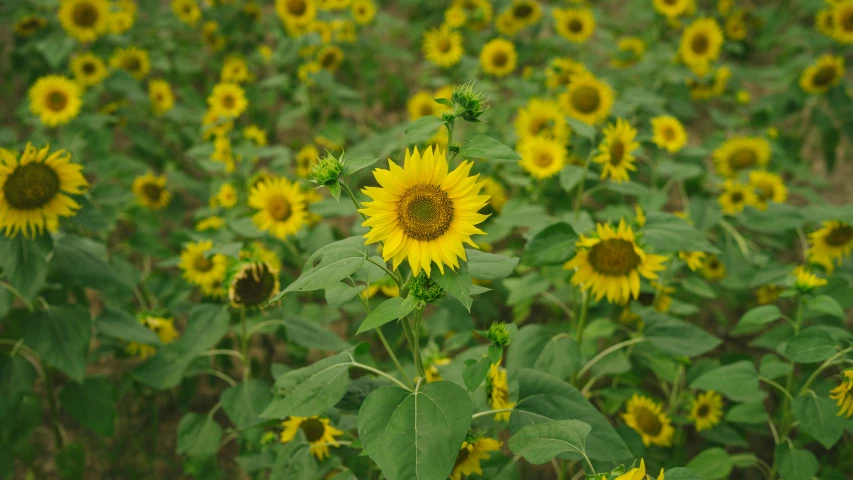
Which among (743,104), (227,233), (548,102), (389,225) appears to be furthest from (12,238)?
(743,104)

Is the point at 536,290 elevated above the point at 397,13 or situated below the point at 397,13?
below

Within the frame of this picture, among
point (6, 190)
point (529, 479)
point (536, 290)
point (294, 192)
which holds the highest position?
point (6, 190)

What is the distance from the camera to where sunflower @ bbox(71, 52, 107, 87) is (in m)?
3.86

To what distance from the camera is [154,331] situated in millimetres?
2590

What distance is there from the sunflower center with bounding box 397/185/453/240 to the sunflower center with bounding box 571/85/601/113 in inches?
86.0

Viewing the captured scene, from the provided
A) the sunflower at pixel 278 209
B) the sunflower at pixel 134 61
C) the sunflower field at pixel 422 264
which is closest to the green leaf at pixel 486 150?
the sunflower field at pixel 422 264

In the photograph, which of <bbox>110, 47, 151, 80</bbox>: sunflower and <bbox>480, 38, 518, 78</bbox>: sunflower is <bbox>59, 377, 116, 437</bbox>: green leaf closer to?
<bbox>110, 47, 151, 80</bbox>: sunflower

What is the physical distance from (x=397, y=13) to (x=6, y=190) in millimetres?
4940

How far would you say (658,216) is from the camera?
2189 mm

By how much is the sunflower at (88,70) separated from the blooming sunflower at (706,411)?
3.84 meters

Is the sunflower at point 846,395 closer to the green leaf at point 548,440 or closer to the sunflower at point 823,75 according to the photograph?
the green leaf at point 548,440

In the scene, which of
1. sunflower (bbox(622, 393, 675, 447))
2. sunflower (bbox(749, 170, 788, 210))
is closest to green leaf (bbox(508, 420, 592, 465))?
sunflower (bbox(622, 393, 675, 447))

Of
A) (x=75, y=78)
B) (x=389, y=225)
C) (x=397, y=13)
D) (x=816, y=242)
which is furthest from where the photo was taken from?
(x=397, y=13)

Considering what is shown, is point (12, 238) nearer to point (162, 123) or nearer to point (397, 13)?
point (162, 123)
